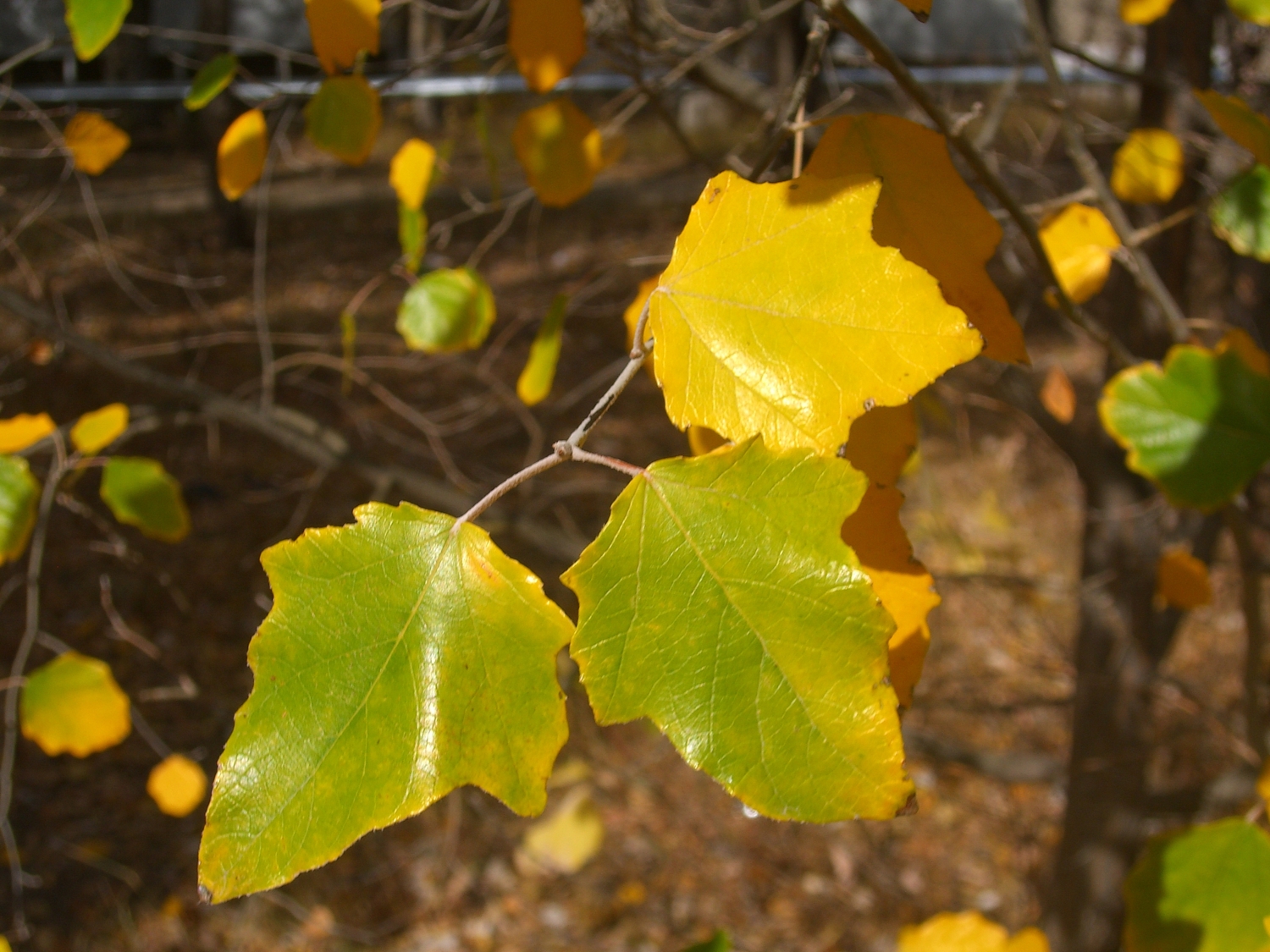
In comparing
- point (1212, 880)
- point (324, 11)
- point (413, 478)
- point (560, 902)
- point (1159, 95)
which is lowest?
point (560, 902)

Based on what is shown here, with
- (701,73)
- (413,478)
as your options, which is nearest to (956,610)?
(413,478)

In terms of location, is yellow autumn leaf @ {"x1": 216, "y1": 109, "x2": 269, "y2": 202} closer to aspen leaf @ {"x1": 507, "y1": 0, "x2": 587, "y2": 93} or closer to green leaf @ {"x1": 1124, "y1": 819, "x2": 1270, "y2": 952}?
aspen leaf @ {"x1": 507, "y1": 0, "x2": 587, "y2": 93}

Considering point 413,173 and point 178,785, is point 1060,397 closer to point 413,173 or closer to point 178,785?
point 413,173

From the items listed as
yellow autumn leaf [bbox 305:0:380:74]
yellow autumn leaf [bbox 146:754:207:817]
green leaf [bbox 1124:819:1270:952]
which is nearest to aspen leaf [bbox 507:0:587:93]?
yellow autumn leaf [bbox 305:0:380:74]

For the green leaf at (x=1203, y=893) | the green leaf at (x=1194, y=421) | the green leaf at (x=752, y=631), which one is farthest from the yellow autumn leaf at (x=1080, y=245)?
the green leaf at (x=752, y=631)

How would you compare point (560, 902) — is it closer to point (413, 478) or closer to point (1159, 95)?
point (413, 478)

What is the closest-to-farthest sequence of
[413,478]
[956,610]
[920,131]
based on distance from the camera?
[920,131] → [413,478] → [956,610]

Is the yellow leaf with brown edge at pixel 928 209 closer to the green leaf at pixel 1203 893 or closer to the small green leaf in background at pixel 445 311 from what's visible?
the green leaf at pixel 1203 893
